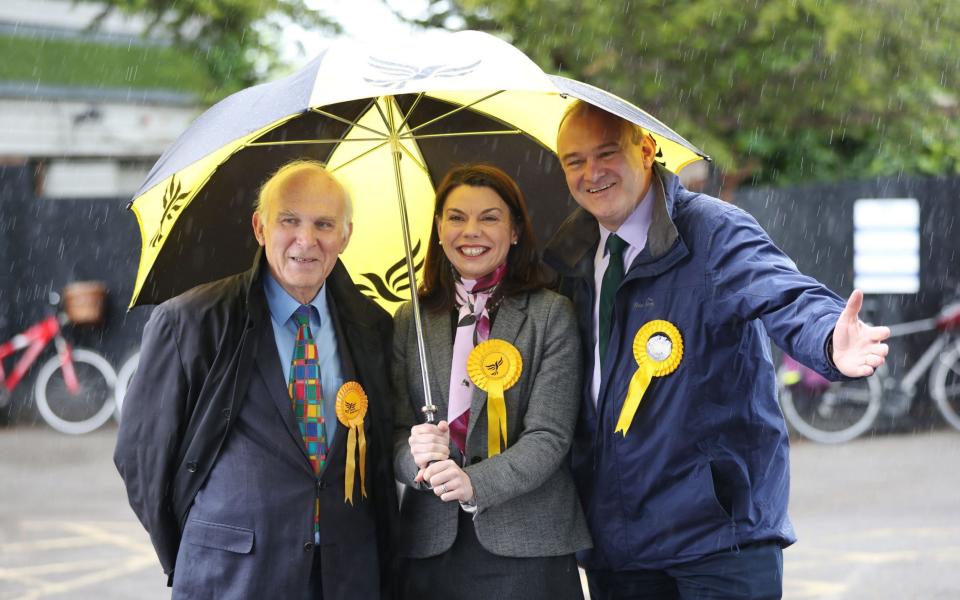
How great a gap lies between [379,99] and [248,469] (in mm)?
1368

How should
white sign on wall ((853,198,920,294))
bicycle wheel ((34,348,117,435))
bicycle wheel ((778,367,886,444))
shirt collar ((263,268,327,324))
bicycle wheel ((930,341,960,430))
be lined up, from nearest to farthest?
shirt collar ((263,268,327,324))
bicycle wheel ((778,367,886,444))
bicycle wheel ((930,341,960,430))
white sign on wall ((853,198,920,294))
bicycle wheel ((34,348,117,435))

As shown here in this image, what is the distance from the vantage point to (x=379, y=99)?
3861mm

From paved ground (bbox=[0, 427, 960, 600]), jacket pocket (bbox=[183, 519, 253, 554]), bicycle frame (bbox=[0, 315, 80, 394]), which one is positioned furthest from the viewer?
bicycle frame (bbox=[0, 315, 80, 394])

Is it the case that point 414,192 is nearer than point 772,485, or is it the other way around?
point 772,485

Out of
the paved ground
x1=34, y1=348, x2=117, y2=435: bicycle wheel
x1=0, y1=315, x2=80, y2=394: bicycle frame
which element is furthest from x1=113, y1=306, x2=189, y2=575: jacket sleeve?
x1=0, y1=315, x2=80, y2=394: bicycle frame

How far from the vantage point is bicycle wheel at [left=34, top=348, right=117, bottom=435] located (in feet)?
39.7

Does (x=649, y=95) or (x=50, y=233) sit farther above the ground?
(x=649, y=95)

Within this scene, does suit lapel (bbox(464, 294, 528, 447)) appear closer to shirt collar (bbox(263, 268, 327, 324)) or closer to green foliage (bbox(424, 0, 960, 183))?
shirt collar (bbox(263, 268, 327, 324))

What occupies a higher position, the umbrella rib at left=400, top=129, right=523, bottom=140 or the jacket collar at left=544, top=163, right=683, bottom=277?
the umbrella rib at left=400, top=129, right=523, bottom=140

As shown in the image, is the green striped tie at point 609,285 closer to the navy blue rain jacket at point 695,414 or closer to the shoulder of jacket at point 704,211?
the navy blue rain jacket at point 695,414

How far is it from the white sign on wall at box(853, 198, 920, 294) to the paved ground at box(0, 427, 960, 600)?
1497mm

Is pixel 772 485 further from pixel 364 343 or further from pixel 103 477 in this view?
pixel 103 477

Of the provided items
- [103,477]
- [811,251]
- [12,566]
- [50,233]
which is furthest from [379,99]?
[50,233]

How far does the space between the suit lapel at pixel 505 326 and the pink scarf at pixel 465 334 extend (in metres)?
0.03
